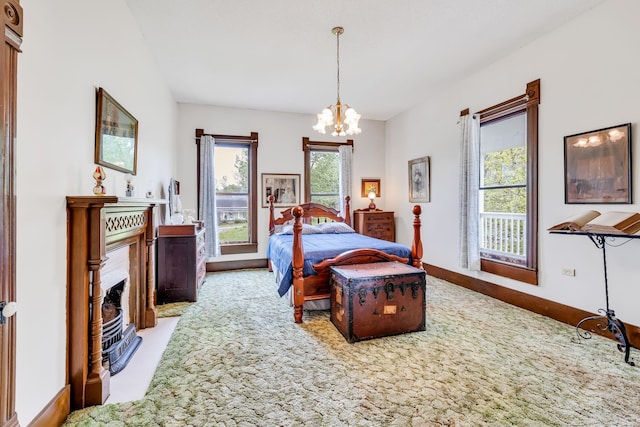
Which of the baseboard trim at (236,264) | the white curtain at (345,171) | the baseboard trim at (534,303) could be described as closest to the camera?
the baseboard trim at (534,303)

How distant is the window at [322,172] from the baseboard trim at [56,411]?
15.1 feet

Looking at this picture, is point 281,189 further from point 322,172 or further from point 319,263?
point 319,263

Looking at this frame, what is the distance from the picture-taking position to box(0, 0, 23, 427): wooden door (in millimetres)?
1198

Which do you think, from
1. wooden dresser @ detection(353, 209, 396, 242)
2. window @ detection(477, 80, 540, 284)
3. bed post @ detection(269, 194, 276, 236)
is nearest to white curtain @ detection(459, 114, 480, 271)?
window @ detection(477, 80, 540, 284)

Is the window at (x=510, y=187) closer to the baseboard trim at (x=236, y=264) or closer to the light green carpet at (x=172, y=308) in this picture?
the baseboard trim at (x=236, y=264)

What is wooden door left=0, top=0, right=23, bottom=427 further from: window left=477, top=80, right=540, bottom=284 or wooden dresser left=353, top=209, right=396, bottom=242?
wooden dresser left=353, top=209, right=396, bottom=242

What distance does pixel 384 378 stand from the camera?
83.4 inches

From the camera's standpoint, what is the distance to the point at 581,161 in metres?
2.95

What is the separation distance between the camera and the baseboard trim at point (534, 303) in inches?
107

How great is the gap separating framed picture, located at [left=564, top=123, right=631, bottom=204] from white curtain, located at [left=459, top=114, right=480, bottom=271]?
1115 millimetres

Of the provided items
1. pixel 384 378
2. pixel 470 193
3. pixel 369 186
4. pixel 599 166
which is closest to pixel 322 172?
pixel 369 186

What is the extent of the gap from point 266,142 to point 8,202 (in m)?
4.73

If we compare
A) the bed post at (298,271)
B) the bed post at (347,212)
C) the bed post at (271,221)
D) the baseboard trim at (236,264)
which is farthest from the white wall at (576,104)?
the baseboard trim at (236,264)

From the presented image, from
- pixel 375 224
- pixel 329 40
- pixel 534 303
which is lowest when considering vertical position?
pixel 534 303
